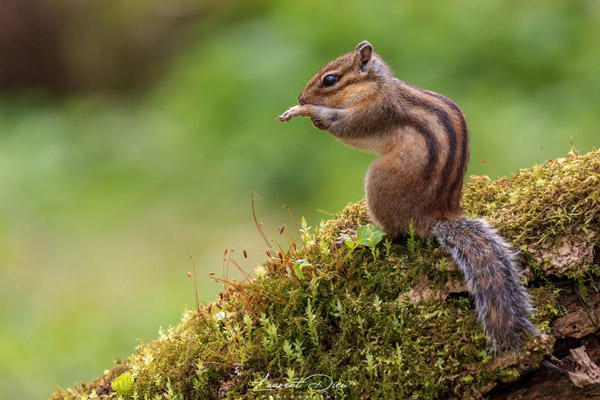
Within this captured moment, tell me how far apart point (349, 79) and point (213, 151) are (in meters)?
4.88

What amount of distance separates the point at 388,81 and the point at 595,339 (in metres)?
1.92

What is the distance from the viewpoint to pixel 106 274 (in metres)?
7.56

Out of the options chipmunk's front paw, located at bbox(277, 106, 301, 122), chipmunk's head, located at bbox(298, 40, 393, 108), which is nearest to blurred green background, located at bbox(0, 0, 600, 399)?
chipmunk's head, located at bbox(298, 40, 393, 108)

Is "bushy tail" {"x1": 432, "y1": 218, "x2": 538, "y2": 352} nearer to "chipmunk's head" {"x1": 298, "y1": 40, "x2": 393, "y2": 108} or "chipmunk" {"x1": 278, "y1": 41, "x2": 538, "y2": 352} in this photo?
"chipmunk" {"x1": 278, "y1": 41, "x2": 538, "y2": 352}

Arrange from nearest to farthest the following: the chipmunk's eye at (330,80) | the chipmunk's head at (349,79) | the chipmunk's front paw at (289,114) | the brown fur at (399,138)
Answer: the brown fur at (399,138), the chipmunk's front paw at (289,114), the chipmunk's head at (349,79), the chipmunk's eye at (330,80)

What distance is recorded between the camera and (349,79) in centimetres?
416

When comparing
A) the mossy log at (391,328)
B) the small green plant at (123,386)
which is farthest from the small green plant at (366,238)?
the small green plant at (123,386)

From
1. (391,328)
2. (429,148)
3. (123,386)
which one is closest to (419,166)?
(429,148)

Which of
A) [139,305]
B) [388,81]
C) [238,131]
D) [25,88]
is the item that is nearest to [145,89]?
[25,88]

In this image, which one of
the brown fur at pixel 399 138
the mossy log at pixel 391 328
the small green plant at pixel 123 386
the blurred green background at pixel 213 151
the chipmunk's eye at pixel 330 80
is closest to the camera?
the mossy log at pixel 391 328

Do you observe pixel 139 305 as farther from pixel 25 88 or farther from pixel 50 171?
pixel 25 88

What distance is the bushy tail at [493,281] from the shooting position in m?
2.74

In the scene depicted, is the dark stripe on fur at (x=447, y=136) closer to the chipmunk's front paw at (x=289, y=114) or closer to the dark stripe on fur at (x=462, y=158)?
the dark stripe on fur at (x=462, y=158)

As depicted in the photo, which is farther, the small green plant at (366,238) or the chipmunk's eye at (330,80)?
the chipmunk's eye at (330,80)
